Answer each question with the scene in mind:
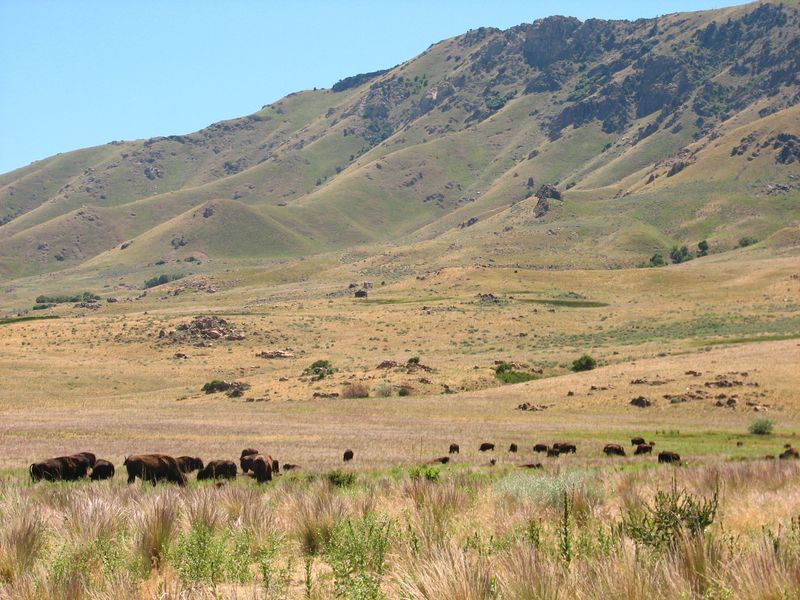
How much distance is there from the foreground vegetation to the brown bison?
3274mm

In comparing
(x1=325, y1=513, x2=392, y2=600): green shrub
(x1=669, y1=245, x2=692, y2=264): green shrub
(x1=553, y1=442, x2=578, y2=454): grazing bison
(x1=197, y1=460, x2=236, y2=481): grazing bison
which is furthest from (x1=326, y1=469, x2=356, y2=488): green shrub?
(x1=669, y1=245, x2=692, y2=264): green shrub

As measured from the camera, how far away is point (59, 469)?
1912 centimetres

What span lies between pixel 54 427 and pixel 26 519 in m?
26.7

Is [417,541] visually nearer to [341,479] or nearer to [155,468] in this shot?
[341,479]

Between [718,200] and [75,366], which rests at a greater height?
[718,200]

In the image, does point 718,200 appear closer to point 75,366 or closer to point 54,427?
point 75,366

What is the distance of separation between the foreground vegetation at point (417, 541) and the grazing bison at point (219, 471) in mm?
4462

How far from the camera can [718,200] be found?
19300 cm

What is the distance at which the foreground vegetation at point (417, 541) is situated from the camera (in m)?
6.77

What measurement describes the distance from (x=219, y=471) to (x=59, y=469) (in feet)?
12.2

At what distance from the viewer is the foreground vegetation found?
6.77 m

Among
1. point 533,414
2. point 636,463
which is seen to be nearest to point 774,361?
point 533,414

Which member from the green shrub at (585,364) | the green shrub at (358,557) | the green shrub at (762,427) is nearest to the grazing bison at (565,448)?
the green shrub at (762,427)

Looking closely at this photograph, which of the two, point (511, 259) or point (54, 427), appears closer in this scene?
point (54, 427)
